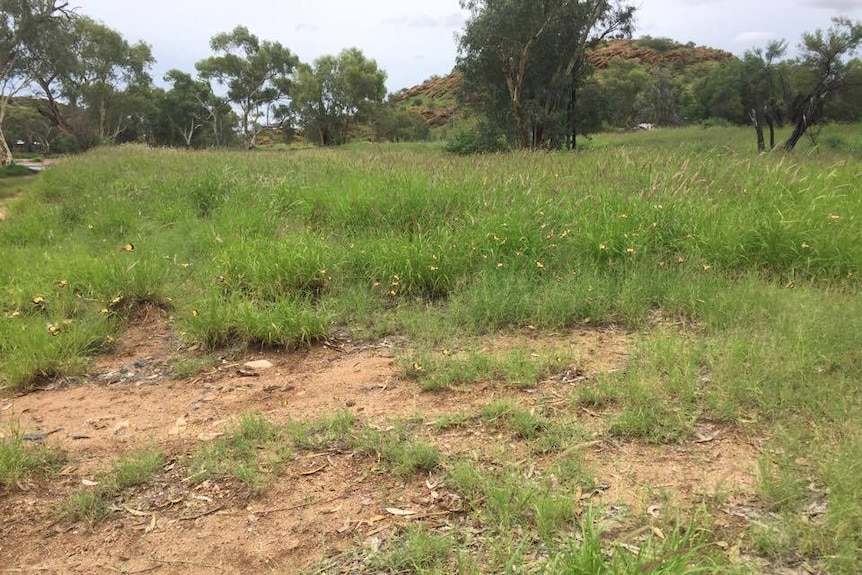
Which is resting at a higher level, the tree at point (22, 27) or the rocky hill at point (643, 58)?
the rocky hill at point (643, 58)

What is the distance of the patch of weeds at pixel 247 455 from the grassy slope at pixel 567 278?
1262mm

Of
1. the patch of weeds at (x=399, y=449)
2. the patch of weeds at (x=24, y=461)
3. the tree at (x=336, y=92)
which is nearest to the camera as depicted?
the patch of weeds at (x=399, y=449)

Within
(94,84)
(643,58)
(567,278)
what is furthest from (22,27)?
(643,58)

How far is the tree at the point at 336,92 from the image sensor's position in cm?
4778

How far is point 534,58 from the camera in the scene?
23.2 metres

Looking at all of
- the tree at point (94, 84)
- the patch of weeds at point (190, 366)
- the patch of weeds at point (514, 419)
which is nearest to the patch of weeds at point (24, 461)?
the patch of weeds at point (190, 366)

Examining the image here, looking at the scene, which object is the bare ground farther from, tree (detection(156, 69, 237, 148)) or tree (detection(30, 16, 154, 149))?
tree (detection(156, 69, 237, 148))

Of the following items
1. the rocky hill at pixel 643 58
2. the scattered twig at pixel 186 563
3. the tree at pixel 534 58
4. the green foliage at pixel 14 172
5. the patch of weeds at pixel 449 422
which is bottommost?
the scattered twig at pixel 186 563

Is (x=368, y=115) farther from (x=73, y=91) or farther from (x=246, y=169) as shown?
(x=246, y=169)

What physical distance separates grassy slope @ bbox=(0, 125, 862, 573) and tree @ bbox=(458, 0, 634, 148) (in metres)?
14.9

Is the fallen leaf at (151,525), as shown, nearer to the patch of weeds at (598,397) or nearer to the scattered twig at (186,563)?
the scattered twig at (186,563)

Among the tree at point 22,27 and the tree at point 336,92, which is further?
the tree at point 336,92

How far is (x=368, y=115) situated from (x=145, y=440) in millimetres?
51157

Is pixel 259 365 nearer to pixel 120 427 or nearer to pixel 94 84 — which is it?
pixel 120 427
